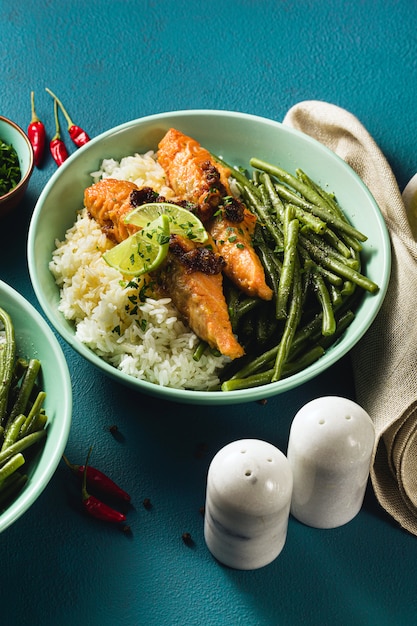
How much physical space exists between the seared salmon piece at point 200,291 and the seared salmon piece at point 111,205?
14.0 inches

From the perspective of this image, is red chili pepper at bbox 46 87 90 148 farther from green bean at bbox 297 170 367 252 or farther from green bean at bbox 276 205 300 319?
green bean at bbox 276 205 300 319

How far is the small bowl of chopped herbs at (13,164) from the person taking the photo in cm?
537

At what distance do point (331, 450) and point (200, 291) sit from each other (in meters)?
1.22

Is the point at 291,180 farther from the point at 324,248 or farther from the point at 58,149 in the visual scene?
the point at 58,149

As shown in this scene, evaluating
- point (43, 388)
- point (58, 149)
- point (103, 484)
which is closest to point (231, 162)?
point (58, 149)

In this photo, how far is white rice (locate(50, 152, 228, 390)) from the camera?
459cm

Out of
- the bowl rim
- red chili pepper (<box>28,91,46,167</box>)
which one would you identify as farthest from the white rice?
red chili pepper (<box>28,91,46,167</box>)

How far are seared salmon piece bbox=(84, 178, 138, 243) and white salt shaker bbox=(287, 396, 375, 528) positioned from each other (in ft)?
5.50

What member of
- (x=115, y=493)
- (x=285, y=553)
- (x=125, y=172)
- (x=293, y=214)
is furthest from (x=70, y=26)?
(x=285, y=553)

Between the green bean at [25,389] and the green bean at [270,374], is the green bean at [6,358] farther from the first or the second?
the green bean at [270,374]

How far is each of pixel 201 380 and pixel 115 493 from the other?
77 cm

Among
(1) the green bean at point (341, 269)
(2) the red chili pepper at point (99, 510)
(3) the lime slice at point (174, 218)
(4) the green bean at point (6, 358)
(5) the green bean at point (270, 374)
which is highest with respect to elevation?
(3) the lime slice at point (174, 218)

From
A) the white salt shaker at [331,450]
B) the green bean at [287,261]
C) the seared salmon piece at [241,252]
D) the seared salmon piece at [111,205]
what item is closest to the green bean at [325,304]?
the green bean at [287,261]

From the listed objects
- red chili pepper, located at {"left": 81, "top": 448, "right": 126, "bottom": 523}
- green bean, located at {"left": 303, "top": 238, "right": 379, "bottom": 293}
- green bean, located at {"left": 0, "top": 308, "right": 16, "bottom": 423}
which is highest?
green bean, located at {"left": 0, "top": 308, "right": 16, "bottom": 423}
